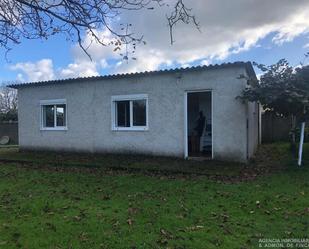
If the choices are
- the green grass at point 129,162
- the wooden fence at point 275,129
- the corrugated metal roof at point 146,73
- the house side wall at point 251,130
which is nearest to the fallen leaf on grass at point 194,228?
the green grass at point 129,162

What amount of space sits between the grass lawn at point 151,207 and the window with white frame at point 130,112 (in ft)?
8.89

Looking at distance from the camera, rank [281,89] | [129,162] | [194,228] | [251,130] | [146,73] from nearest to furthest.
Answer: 1. [194,228]
2. [281,89]
3. [129,162]
4. [146,73]
5. [251,130]

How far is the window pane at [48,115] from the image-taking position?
1725cm

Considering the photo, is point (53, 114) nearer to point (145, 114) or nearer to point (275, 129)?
point (145, 114)

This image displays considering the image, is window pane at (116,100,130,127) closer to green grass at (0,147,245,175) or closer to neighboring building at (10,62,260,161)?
neighboring building at (10,62,260,161)

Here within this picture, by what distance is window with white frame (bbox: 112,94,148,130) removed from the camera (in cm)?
1443

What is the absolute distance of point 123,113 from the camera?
49.6 feet

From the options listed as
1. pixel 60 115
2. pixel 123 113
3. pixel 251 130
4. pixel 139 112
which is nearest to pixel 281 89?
pixel 251 130

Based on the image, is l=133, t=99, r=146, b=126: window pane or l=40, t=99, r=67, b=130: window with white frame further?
l=40, t=99, r=67, b=130: window with white frame

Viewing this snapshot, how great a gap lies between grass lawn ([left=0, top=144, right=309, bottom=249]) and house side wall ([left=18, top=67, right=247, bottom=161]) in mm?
1373

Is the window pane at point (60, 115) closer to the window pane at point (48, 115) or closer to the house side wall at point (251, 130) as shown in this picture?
the window pane at point (48, 115)

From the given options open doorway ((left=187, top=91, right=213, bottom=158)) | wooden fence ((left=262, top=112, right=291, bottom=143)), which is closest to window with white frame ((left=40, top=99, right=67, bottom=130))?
open doorway ((left=187, top=91, right=213, bottom=158))

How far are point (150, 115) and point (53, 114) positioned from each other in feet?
18.4

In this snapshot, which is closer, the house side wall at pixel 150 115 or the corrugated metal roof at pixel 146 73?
the corrugated metal roof at pixel 146 73
